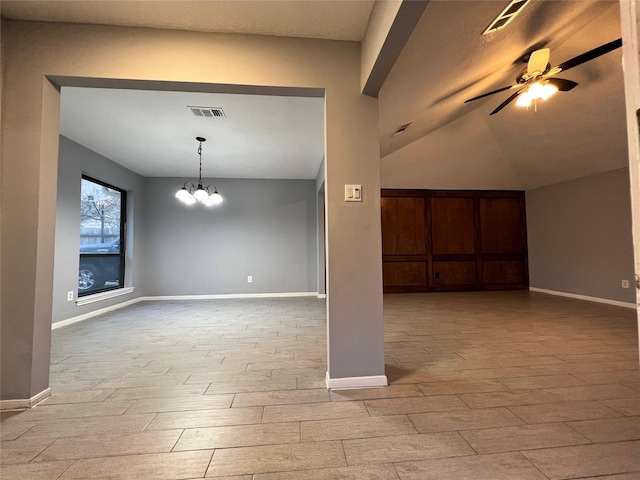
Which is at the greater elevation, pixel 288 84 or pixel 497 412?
pixel 288 84

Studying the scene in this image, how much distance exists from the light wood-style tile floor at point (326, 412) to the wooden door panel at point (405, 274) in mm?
3015

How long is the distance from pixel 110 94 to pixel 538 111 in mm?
5498

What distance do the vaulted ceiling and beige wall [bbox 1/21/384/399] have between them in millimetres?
113

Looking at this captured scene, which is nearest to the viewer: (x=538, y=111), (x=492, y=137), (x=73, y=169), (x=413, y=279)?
(x=73, y=169)

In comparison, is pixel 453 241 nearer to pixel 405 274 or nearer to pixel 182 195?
pixel 405 274

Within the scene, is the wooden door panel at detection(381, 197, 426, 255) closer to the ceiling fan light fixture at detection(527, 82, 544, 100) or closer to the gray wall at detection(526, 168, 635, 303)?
the gray wall at detection(526, 168, 635, 303)

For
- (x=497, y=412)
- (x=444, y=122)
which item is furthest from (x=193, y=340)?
(x=444, y=122)

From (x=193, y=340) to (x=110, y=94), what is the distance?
2.60m

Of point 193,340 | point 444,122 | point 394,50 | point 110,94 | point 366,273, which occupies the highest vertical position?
point 444,122

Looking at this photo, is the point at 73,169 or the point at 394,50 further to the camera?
the point at 73,169

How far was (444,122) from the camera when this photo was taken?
443cm

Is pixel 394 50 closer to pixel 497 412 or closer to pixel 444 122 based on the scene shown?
pixel 497 412

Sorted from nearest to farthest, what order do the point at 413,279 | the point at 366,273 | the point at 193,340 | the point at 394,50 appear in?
the point at 394,50 < the point at 366,273 < the point at 193,340 < the point at 413,279

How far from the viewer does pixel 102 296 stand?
177 inches
